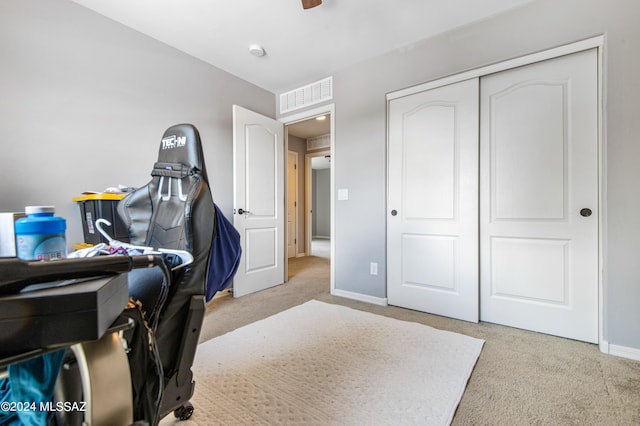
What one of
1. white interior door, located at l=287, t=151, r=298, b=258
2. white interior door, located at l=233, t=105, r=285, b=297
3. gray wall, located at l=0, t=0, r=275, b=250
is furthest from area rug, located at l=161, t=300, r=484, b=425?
white interior door, located at l=287, t=151, r=298, b=258

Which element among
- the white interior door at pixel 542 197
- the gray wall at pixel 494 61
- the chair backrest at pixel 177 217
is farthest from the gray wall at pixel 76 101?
the white interior door at pixel 542 197

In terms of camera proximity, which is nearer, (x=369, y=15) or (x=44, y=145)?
(x=44, y=145)

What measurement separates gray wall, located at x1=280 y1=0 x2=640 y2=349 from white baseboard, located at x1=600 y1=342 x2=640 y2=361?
3 cm

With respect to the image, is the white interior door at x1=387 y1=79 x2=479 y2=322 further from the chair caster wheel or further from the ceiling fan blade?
the chair caster wheel

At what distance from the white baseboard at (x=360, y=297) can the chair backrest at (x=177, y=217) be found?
2147mm

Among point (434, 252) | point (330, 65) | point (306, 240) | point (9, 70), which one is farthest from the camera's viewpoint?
point (306, 240)

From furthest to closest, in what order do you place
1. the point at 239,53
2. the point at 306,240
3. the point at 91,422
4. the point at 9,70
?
the point at 306,240 → the point at 239,53 → the point at 9,70 → the point at 91,422

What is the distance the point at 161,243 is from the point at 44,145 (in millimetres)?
1610

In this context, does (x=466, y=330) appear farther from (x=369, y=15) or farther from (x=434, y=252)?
(x=369, y=15)

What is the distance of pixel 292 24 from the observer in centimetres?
232

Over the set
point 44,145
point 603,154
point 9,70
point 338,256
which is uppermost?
point 9,70

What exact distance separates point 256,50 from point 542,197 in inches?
109

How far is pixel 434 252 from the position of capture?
2498mm

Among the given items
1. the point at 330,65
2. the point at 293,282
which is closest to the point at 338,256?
the point at 293,282
